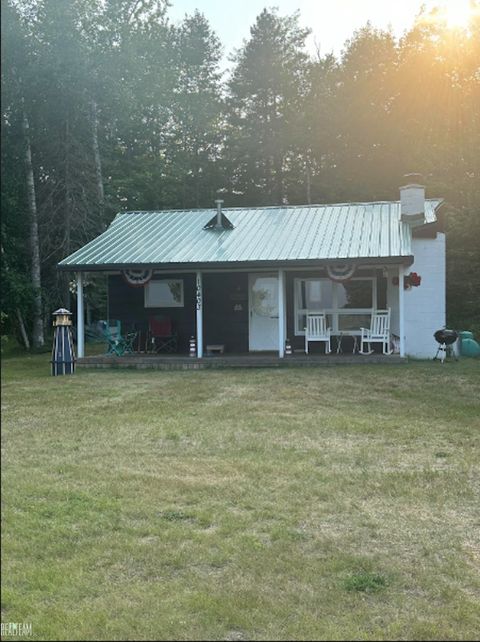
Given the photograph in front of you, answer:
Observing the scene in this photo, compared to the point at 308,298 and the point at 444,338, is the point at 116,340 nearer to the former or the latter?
the point at 308,298

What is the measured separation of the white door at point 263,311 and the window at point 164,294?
1.66 m

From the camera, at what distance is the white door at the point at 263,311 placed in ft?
47.1

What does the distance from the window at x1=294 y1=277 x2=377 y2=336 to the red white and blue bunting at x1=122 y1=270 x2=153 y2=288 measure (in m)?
3.20

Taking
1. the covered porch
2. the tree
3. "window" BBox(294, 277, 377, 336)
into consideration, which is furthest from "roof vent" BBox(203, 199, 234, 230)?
the tree

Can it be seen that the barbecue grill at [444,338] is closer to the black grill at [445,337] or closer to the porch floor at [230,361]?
the black grill at [445,337]

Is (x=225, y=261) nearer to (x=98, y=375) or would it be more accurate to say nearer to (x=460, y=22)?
(x=98, y=375)

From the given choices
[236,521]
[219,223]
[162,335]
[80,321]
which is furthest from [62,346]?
[219,223]

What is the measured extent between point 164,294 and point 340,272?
4.25 meters

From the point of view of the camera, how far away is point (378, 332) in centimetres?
1315

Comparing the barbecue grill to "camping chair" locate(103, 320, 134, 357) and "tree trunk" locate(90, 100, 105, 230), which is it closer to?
"camping chair" locate(103, 320, 134, 357)

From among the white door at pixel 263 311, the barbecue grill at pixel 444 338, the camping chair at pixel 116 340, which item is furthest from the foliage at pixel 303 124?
the barbecue grill at pixel 444 338

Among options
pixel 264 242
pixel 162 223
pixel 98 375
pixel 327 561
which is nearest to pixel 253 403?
pixel 98 375

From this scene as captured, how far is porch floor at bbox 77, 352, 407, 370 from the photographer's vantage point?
12.1 meters

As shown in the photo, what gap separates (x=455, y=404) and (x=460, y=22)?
854 inches
